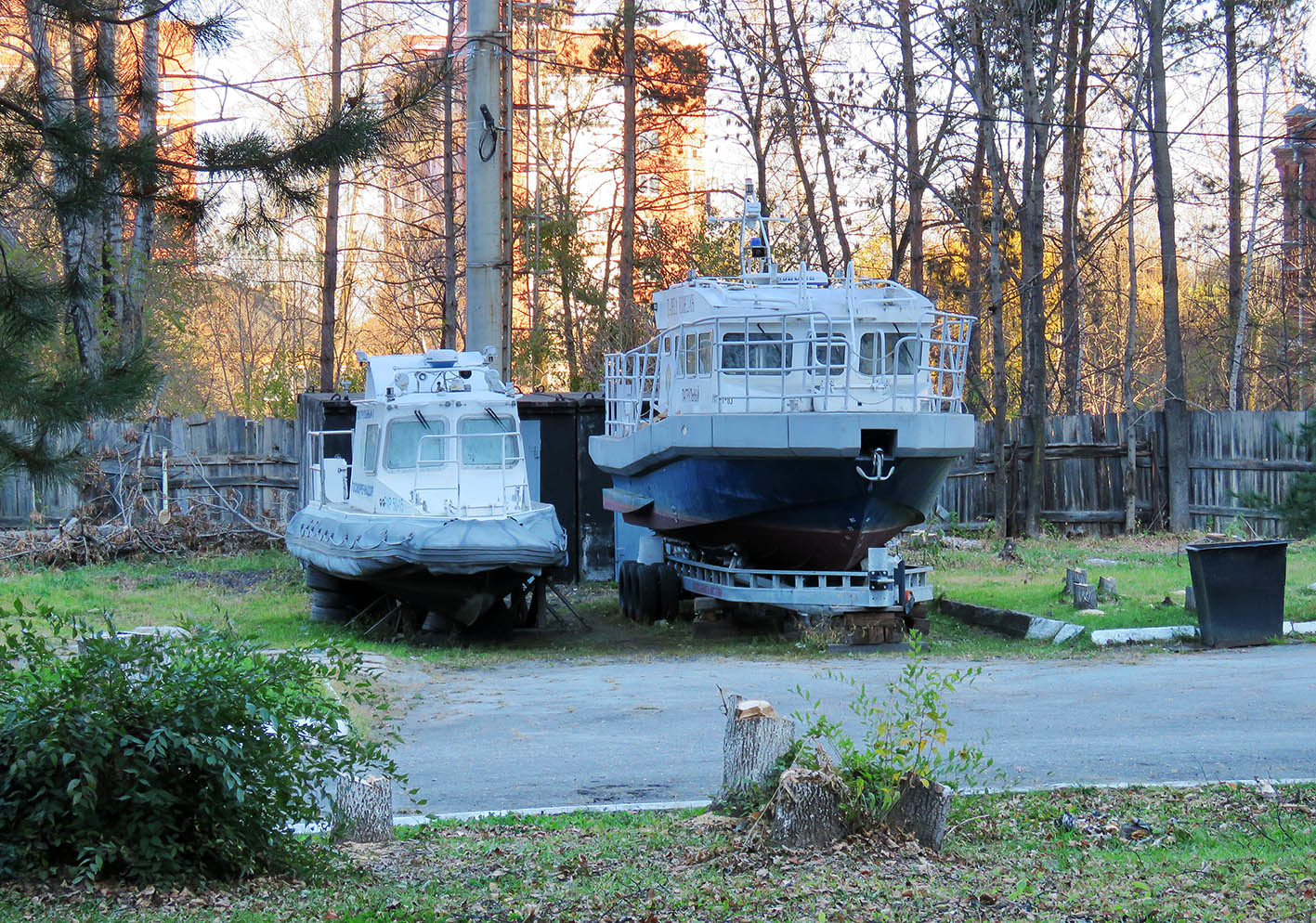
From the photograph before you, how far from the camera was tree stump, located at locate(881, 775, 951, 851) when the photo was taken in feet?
21.5

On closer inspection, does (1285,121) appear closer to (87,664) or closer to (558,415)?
(558,415)

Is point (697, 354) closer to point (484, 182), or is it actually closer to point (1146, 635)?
point (484, 182)

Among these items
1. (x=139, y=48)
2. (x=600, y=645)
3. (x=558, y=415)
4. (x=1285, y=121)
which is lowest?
(x=600, y=645)

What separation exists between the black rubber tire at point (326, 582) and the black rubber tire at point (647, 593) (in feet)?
11.9

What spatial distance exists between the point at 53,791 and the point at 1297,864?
534 centimetres

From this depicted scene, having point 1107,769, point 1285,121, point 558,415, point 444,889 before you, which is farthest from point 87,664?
point 1285,121

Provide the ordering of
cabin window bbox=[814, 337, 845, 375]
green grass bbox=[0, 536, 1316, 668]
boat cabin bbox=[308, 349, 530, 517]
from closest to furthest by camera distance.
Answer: green grass bbox=[0, 536, 1316, 668] < boat cabin bbox=[308, 349, 530, 517] < cabin window bbox=[814, 337, 845, 375]

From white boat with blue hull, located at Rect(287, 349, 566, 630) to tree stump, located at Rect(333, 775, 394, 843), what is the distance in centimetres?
802

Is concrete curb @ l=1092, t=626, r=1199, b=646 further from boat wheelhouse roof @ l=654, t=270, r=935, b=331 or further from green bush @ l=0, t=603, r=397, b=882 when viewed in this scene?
green bush @ l=0, t=603, r=397, b=882

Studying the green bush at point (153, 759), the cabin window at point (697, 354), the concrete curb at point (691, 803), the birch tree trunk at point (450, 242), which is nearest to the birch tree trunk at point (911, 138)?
the birch tree trunk at point (450, 242)

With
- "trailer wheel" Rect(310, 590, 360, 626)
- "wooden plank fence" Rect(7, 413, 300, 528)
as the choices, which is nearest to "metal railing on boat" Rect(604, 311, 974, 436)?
"trailer wheel" Rect(310, 590, 360, 626)

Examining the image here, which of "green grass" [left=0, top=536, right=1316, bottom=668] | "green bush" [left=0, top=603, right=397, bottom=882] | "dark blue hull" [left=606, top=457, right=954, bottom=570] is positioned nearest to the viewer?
"green bush" [left=0, top=603, right=397, bottom=882]

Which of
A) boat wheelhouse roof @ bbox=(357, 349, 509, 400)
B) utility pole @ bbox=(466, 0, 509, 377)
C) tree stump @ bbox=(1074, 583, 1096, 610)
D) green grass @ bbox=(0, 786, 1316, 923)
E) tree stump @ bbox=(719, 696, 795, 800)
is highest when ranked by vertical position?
utility pole @ bbox=(466, 0, 509, 377)

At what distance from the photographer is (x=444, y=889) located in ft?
19.9
